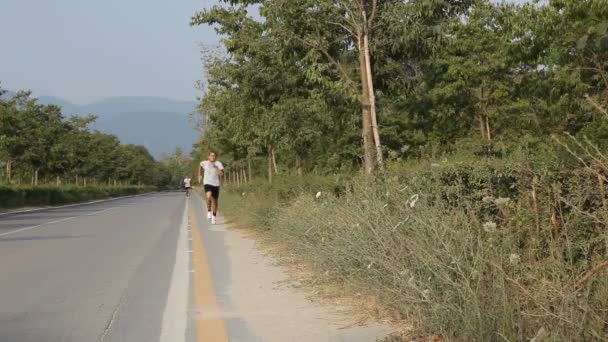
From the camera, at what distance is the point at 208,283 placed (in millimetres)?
7902

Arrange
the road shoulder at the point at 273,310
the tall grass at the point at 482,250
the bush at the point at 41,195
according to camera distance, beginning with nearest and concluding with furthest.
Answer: the tall grass at the point at 482,250 < the road shoulder at the point at 273,310 < the bush at the point at 41,195

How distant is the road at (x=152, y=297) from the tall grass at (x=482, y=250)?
640mm

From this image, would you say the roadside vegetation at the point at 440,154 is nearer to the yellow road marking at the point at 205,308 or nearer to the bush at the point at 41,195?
the yellow road marking at the point at 205,308

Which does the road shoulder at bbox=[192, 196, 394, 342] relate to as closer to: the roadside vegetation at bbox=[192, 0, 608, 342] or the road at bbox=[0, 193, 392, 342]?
the road at bbox=[0, 193, 392, 342]

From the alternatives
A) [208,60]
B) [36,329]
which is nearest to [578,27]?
[36,329]


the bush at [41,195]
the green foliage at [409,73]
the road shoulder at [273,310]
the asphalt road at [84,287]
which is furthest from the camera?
the bush at [41,195]

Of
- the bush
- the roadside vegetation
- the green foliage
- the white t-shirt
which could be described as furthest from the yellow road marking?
the bush

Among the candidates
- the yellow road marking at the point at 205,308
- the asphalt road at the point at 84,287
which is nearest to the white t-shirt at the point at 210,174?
the asphalt road at the point at 84,287

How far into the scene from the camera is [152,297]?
7164 millimetres

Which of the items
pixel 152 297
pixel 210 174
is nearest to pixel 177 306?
pixel 152 297

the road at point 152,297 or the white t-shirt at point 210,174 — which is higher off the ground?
the white t-shirt at point 210,174

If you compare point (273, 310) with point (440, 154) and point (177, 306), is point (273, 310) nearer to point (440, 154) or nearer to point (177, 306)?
point (177, 306)

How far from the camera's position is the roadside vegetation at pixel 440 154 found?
4.47 meters

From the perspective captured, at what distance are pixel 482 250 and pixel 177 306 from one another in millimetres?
3275
